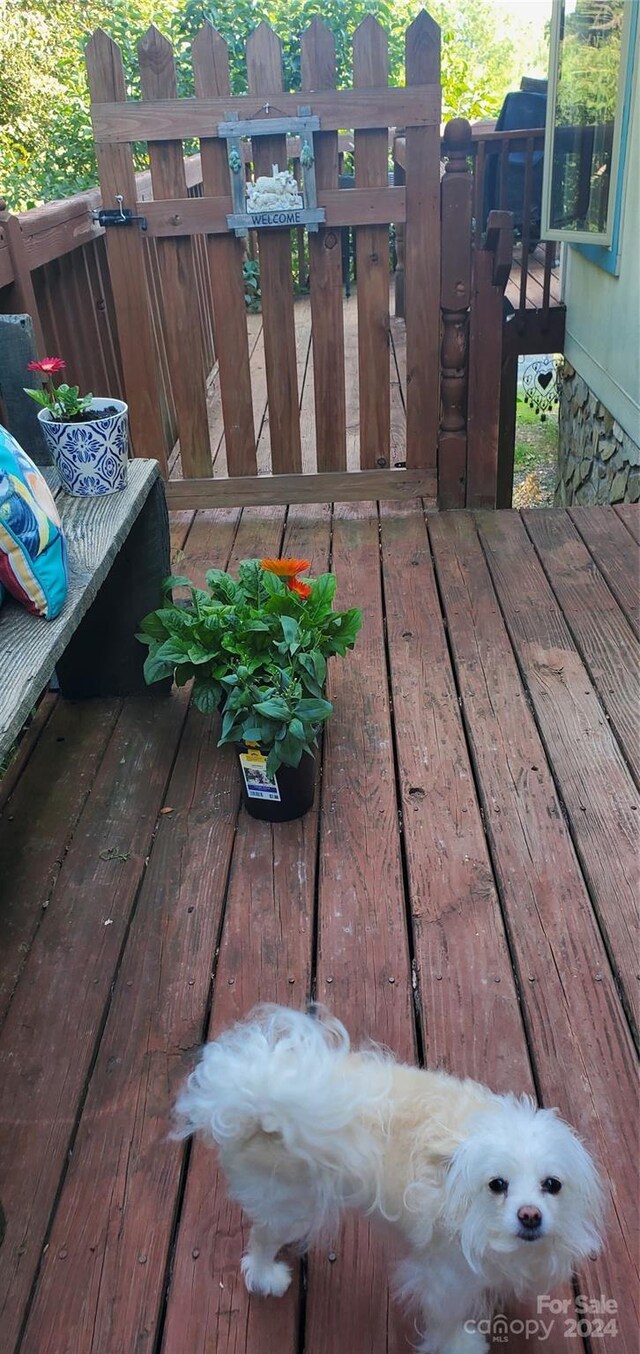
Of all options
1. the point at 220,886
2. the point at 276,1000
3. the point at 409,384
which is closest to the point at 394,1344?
the point at 276,1000

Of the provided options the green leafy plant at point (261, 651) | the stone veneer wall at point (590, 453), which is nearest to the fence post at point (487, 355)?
the stone veneer wall at point (590, 453)

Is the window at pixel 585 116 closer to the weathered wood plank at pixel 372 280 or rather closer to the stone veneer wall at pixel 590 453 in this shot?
the stone veneer wall at pixel 590 453

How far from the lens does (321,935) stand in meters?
1.67

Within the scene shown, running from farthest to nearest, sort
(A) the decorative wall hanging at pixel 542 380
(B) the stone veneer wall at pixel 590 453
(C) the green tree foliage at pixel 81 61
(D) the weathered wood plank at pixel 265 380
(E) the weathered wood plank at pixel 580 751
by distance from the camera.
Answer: (C) the green tree foliage at pixel 81 61 → (A) the decorative wall hanging at pixel 542 380 → (B) the stone veneer wall at pixel 590 453 → (D) the weathered wood plank at pixel 265 380 → (E) the weathered wood plank at pixel 580 751

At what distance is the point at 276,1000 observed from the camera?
5.05 feet

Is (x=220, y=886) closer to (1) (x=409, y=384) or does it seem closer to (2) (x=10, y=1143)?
(2) (x=10, y=1143)

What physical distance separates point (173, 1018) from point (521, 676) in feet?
4.23

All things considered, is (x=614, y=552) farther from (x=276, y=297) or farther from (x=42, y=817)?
(x=42, y=817)

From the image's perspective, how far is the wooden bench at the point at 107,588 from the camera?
1698mm

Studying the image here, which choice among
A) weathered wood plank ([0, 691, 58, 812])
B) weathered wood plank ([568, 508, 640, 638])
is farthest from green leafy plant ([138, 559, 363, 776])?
weathered wood plank ([568, 508, 640, 638])

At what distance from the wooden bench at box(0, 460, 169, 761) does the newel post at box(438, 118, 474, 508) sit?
1354mm

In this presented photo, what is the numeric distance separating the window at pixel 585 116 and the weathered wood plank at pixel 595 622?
1.80 meters

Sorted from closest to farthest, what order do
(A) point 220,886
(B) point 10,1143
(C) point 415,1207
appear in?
(C) point 415,1207 → (B) point 10,1143 → (A) point 220,886

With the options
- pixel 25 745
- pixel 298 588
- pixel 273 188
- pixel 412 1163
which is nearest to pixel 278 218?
pixel 273 188
